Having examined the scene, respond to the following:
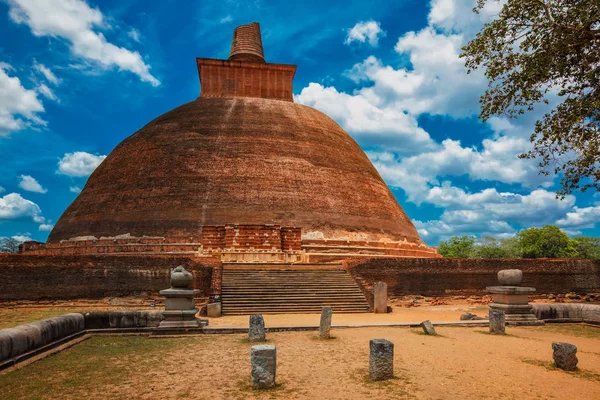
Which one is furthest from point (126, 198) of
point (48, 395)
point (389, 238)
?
point (48, 395)

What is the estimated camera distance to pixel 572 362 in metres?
5.96

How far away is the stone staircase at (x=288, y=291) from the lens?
13.3 meters

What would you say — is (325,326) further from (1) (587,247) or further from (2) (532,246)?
(1) (587,247)

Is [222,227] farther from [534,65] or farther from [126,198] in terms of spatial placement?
[534,65]

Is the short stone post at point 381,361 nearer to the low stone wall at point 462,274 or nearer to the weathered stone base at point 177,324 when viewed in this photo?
the weathered stone base at point 177,324

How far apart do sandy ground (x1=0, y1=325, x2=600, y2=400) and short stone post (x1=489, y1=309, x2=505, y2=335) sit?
0.49 meters

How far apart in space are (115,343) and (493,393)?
605 centimetres

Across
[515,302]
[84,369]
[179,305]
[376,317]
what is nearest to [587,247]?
[515,302]

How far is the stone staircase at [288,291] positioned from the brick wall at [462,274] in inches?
32.5

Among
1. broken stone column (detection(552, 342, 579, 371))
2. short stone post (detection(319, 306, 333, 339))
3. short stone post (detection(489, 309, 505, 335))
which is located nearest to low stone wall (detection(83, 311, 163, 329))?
short stone post (detection(319, 306, 333, 339))

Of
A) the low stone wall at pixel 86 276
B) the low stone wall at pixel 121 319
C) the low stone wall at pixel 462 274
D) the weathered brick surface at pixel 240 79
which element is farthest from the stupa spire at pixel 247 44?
the low stone wall at pixel 121 319

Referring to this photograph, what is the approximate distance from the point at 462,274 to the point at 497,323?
7.85 meters

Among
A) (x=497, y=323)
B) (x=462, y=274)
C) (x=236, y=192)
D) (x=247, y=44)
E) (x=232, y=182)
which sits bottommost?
(x=497, y=323)

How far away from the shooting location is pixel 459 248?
46.6 metres
